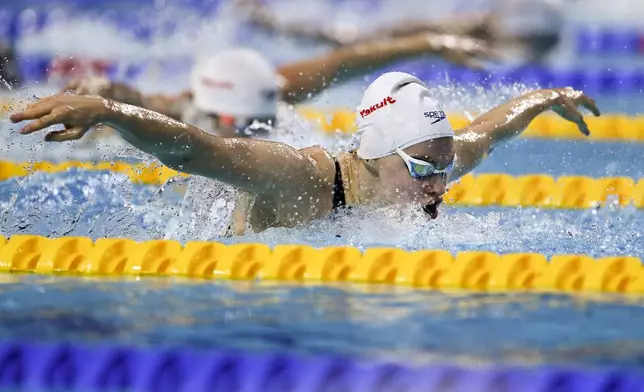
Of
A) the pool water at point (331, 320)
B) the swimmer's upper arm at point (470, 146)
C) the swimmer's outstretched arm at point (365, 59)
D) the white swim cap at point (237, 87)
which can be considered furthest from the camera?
the white swim cap at point (237, 87)

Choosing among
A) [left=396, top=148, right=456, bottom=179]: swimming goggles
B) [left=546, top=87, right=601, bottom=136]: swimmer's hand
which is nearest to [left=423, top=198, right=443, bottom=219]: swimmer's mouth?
[left=396, top=148, right=456, bottom=179]: swimming goggles

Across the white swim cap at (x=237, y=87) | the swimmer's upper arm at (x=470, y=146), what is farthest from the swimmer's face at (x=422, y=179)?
the white swim cap at (x=237, y=87)

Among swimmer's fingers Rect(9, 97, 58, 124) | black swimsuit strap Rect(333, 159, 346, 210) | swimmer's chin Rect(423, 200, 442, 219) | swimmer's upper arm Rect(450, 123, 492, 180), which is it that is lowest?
swimmer's chin Rect(423, 200, 442, 219)

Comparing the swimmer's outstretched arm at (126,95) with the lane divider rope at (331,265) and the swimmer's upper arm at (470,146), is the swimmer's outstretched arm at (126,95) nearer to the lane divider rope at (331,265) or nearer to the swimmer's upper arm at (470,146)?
the lane divider rope at (331,265)

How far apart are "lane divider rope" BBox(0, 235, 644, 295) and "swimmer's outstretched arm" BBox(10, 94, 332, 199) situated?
0.79 ft

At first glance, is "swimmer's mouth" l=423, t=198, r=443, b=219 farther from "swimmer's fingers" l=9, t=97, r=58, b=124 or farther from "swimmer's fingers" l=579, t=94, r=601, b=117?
"swimmer's fingers" l=9, t=97, r=58, b=124

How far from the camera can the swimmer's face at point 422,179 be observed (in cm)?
357

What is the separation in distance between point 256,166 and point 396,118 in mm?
628

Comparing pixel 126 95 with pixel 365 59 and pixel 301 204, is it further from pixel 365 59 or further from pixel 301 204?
pixel 301 204

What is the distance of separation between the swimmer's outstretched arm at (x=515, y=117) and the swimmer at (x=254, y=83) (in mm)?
670

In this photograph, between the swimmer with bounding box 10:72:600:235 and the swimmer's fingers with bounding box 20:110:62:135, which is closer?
the swimmer's fingers with bounding box 20:110:62:135

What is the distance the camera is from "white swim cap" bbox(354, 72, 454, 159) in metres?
3.65

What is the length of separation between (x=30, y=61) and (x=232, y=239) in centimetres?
550

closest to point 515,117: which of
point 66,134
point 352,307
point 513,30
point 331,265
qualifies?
point 331,265
